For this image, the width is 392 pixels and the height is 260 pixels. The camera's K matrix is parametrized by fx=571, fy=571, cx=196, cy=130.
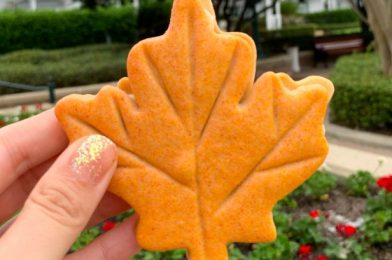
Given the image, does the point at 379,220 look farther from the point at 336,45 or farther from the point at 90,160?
the point at 336,45

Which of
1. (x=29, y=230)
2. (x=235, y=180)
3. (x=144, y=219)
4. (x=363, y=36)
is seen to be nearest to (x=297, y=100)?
(x=235, y=180)

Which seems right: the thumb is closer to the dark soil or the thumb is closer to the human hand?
the human hand

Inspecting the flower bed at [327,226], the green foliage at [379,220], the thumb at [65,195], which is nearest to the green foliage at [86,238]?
the flower bed at [327,226]

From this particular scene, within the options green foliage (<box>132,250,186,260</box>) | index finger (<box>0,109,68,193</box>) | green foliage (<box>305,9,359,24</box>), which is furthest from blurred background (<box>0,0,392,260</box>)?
green foliage (<box>305,9,359,24</box>)

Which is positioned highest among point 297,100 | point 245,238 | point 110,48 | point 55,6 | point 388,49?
point 297,100

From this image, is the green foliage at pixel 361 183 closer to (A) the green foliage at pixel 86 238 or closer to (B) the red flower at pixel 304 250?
(B) the red flower at pixel 304 250

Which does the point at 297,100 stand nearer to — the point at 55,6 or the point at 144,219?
the point at 144,219
